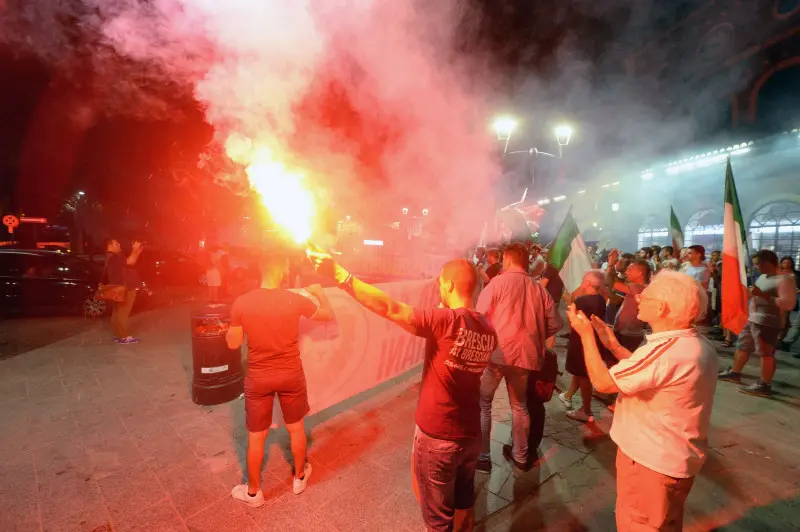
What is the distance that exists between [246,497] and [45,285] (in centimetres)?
1036

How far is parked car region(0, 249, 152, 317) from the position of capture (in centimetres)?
925

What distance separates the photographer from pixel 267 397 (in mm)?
2910

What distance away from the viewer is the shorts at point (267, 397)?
286 centimetres

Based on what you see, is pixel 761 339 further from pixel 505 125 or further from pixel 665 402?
pixel 505 125

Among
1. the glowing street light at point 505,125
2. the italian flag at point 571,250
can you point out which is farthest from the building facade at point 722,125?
the italian flag at point 571,250

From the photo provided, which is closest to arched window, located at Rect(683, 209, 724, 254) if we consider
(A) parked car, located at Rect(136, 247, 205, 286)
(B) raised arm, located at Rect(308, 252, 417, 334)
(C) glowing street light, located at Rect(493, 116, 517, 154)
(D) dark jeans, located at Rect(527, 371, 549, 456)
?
(C) glowing street light, located at Rect(493, 116, 517, 154)

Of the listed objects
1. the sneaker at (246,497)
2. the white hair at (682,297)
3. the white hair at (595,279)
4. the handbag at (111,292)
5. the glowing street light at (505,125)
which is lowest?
the sneaker at (246,497)

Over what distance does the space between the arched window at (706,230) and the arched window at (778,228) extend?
4.08 ft

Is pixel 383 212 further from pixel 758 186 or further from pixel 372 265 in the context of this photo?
pixel 758 186

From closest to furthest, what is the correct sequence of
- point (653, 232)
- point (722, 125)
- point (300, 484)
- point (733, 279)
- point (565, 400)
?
point (300, 484)
point (733, 279)
point (565, 400)
point (722, 125)
point (653, 232)

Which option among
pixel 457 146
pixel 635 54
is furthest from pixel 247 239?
pixel 635 54

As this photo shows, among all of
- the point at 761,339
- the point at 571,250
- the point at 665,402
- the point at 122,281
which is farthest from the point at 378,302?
the point at 122,281

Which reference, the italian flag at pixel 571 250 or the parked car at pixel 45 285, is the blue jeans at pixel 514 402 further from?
the parked car at pixel 45 285

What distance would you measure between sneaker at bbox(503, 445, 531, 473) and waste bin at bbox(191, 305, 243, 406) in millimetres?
3541
